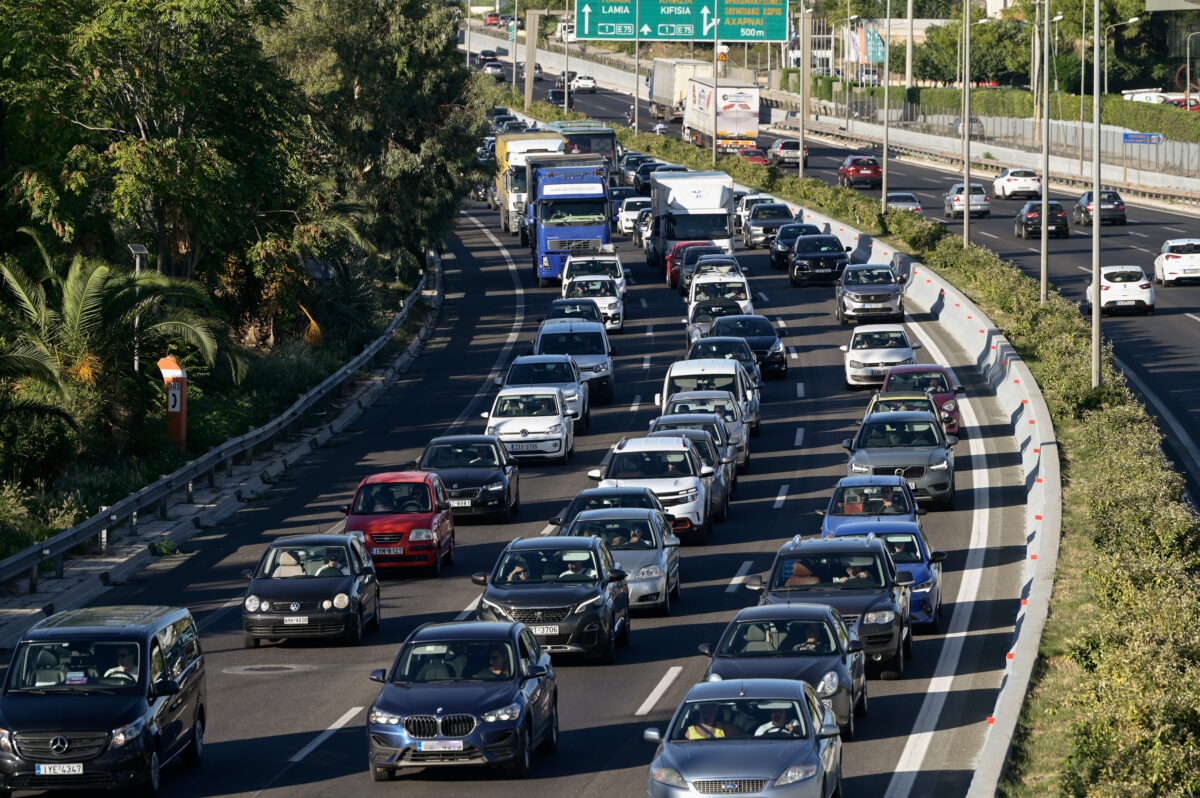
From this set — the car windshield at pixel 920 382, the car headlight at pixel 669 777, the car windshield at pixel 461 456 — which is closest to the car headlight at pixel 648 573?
the car windshield at pixel 461 456

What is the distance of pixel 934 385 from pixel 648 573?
14936 millimetres

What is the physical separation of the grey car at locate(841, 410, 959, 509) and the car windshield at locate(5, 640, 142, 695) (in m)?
16.1

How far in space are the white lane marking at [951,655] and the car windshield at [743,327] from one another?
9848 millimetres

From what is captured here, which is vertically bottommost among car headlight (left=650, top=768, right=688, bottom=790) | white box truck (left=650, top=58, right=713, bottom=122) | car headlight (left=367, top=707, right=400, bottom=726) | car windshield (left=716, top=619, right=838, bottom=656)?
car headlight (left=367, top=707, right=400, bottom=726)

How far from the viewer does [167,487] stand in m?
30.0

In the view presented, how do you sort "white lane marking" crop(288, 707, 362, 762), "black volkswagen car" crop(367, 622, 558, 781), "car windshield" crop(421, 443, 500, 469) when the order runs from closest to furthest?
"black volkswagen car" crop(367, 622, 558, 781) → "white lane marking" crop(288, 707, 362, 762) → "car windshield" crop(421, 443, 500, 469)

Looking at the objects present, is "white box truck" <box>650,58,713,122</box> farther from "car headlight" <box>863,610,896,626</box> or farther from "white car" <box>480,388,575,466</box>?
"car headlight" <box>863,610,896,626</box>

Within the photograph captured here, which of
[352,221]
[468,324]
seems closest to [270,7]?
[352,221]

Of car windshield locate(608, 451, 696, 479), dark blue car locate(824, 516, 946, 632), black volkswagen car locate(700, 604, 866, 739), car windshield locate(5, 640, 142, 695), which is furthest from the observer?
car windshield locate(608, 451, 696, 479)

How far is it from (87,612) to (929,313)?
39608mm

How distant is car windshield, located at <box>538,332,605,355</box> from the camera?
42156 millimetres

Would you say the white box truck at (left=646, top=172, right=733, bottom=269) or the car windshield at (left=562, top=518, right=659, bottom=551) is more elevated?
the white box truck at (left=646, top=172, right=733, bottom=269)

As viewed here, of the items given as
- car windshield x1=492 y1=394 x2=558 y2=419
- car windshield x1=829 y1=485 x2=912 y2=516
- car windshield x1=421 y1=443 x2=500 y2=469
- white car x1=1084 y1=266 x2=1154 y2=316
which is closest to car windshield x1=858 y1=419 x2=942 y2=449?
car windshield x1=829 y1=485 x2=912 y2=516

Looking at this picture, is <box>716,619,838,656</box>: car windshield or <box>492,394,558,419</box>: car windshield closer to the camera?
<box>716,619,838,656</box>: car windshield
